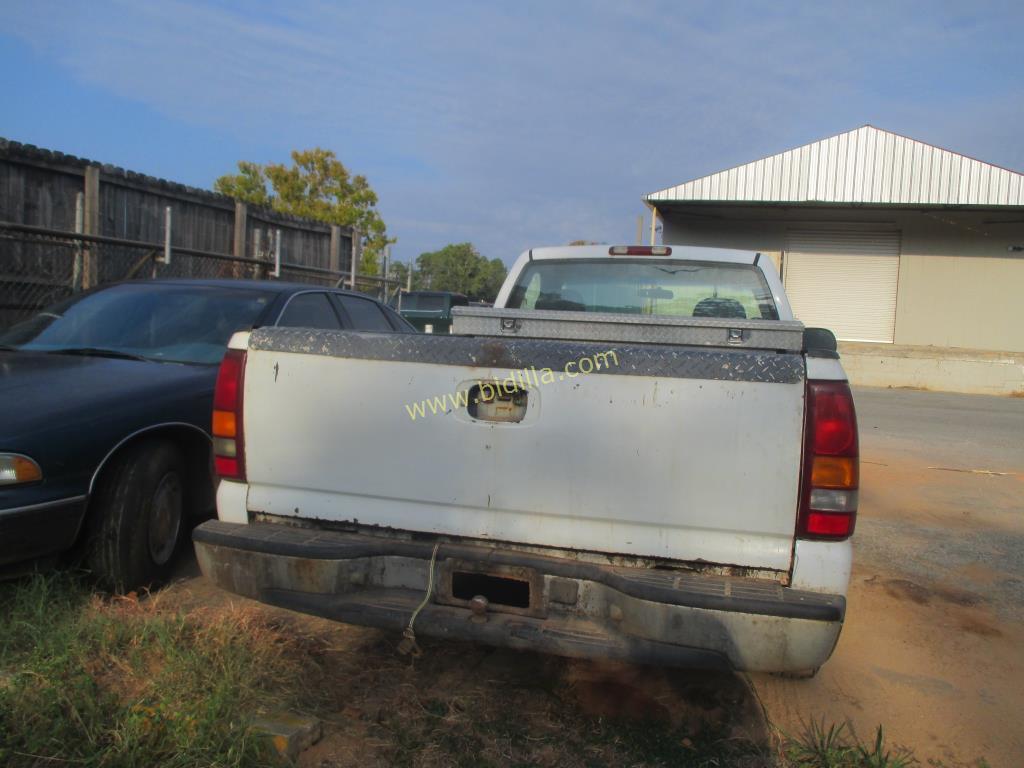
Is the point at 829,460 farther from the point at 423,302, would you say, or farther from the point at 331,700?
the point at 423,302

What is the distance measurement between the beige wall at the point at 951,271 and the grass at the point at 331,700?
19593mm

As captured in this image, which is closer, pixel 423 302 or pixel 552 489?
pixel 552 489

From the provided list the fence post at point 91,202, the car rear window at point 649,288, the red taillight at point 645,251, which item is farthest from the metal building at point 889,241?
the red taillight at point 645,251

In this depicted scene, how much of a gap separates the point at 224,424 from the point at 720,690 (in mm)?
2297

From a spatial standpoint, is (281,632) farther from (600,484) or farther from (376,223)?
(376,223)

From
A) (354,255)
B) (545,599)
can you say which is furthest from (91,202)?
(545,599)

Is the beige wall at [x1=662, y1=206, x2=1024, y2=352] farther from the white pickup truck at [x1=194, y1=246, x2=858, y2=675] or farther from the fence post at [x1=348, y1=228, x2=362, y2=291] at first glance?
the white pickup truck at [x1=194, y1=246, x2=858, y2=675]

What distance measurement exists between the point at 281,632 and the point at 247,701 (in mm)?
632

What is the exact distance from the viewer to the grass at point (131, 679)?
8.53 feet

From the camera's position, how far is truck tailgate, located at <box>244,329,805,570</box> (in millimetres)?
2629

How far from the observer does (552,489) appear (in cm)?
281

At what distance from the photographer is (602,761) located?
276 centimetres

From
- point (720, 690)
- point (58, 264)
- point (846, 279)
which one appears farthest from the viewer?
point (846, 279)

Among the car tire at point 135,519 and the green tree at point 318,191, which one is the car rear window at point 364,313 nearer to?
the car tire at point 135,519
